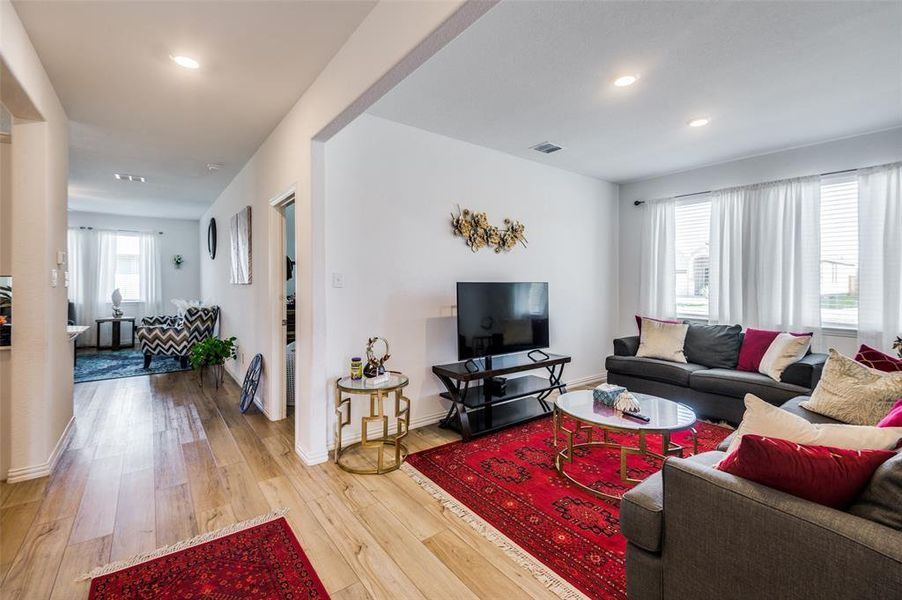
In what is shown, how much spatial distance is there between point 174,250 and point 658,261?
339 inches

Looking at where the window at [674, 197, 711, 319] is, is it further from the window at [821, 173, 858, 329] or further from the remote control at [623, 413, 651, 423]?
the remote control at [623, 413, 651, 423]

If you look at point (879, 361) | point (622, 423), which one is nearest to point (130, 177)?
point (622, 423)

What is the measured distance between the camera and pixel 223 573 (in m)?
1.77

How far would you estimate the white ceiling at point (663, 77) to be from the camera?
205 cm

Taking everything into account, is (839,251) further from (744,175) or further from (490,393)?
(490,393)

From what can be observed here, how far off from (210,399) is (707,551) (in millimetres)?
4519

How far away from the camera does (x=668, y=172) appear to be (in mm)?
4875

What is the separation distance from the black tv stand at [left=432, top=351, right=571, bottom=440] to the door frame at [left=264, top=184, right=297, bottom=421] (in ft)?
4.60

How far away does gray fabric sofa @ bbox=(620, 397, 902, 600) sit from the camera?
3.43ft

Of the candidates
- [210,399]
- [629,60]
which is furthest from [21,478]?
[629,60]

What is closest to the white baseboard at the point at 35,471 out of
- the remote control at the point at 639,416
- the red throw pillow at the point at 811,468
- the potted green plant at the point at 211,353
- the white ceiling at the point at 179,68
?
the potted green plant at the point at 211,353

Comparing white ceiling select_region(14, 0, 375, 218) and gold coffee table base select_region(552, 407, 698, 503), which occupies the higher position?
white ceiling select_region(14, 0, 375, 218)

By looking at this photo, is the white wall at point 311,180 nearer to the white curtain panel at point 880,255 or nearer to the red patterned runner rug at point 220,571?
the red patterned runner rug at point 220,571

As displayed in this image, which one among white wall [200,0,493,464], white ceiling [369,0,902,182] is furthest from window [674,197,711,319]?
white wall [200,0,493,464]
